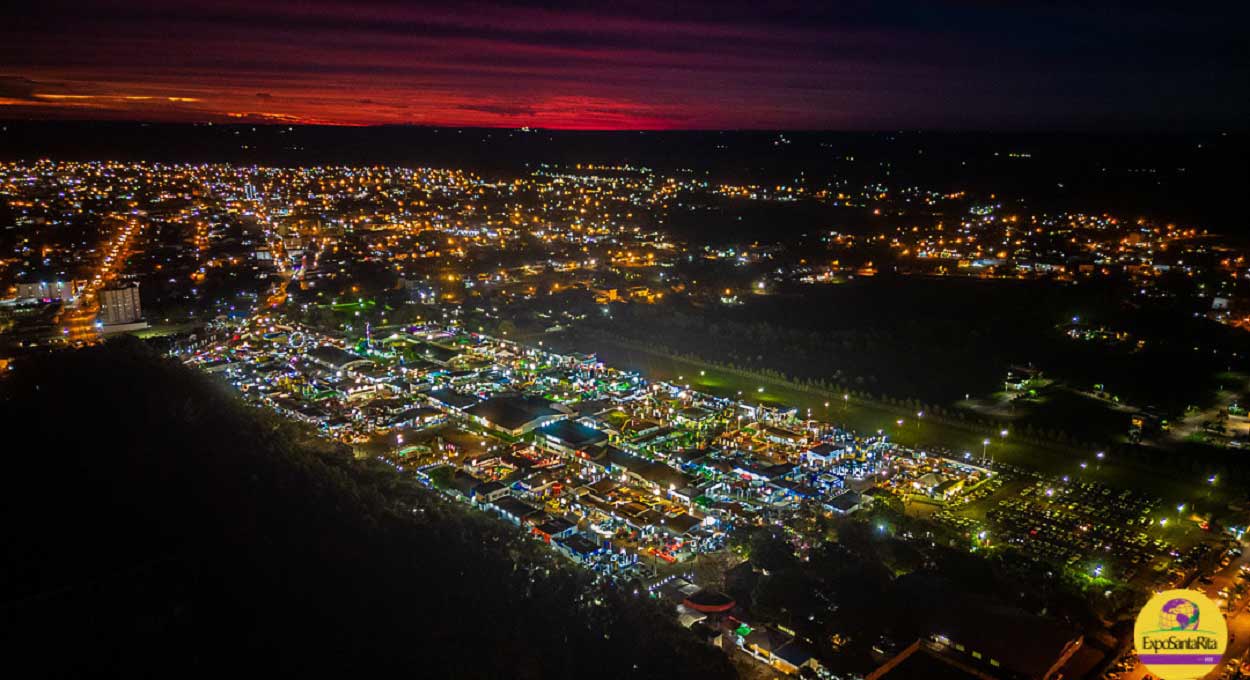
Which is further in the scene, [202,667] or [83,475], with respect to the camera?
[83,475]

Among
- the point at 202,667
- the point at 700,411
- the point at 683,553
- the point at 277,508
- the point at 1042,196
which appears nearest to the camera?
the point at 202,667

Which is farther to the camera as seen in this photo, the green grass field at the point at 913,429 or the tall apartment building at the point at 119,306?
the tall apartment building at the point at 119,306

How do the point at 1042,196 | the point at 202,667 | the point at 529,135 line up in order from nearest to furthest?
the point at 202,667 → the point at 1042,196 → the point at 529,135

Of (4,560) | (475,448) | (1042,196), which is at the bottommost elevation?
(475,448)

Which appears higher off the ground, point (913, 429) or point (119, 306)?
point (913, 429)

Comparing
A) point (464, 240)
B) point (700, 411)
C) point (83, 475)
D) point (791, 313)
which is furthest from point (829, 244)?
point (83, 475)

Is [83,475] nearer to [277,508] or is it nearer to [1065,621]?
[277,508]

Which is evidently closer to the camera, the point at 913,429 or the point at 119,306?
the point at 913,429

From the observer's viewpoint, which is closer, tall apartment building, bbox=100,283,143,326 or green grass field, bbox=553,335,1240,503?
green grass field, bbox=553,335,1240,503
